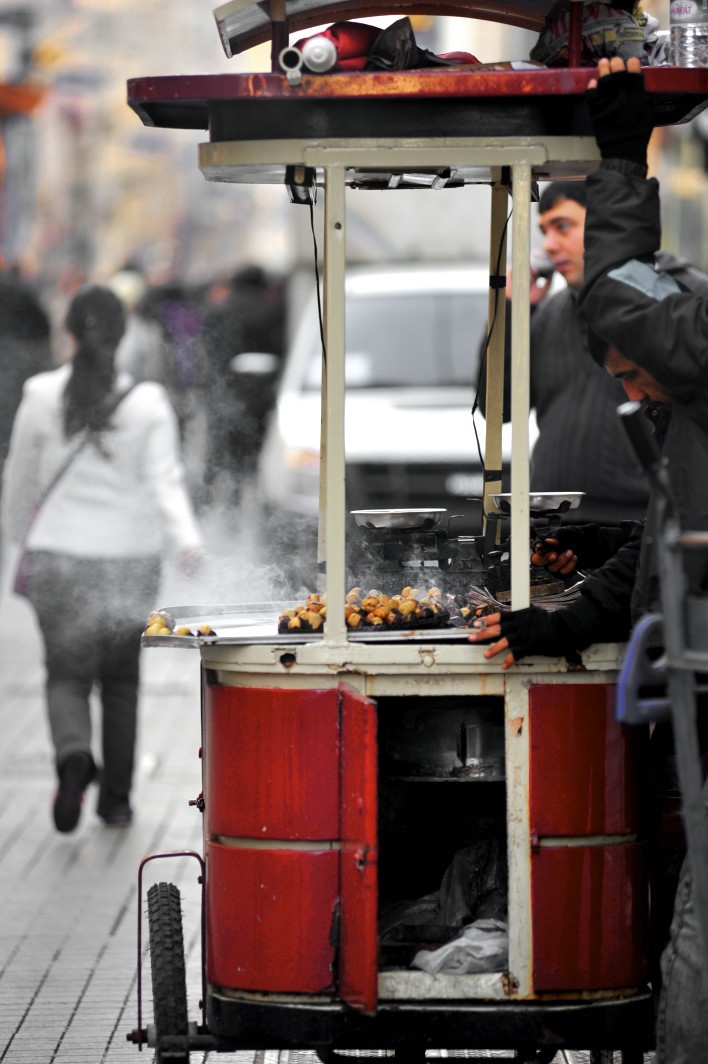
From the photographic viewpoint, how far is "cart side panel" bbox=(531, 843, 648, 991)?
149 inches

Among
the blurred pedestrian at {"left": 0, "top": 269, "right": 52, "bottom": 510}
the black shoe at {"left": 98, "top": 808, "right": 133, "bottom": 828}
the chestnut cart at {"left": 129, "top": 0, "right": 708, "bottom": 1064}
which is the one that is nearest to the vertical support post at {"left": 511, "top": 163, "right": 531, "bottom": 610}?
the chestnut cart at {"left": 129, "top": 0, "right": 708, "bottom": 1064}

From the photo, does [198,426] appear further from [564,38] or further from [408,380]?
[564,38]

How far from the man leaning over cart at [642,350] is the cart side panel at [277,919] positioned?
626mm

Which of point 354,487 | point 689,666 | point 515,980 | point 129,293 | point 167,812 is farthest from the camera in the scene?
point 129,293

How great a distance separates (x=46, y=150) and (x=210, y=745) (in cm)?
3632

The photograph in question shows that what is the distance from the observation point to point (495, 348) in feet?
15.7

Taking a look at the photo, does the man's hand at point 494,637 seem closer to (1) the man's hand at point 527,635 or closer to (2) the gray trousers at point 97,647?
(1) the man's hand at point 527,635

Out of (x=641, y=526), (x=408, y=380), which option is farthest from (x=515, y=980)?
(x=408, y=380)

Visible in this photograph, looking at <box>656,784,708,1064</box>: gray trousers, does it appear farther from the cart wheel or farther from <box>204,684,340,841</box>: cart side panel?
the cart wheel

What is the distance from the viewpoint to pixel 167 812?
7.72 m

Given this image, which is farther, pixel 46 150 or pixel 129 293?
pixel 46 150

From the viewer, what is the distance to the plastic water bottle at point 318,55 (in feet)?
12.1

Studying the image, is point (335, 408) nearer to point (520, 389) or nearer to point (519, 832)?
point (520, 389)

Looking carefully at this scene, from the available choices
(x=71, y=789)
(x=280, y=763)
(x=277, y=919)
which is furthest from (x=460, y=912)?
(x=71, y=789)
